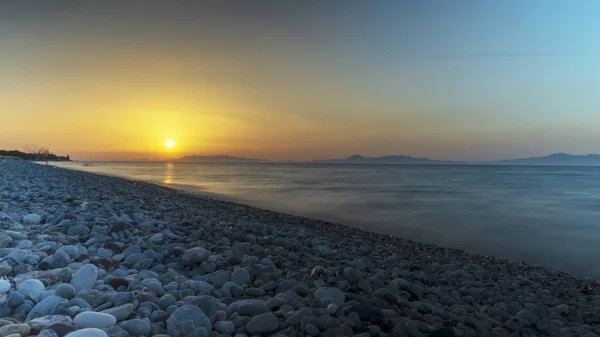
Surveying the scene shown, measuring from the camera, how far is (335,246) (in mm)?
6836

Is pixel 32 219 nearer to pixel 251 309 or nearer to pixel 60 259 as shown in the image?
pixel 60 259

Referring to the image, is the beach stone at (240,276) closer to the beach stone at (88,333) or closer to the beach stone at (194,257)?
the beach stone at (194,257)

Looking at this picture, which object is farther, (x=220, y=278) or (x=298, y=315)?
(x=220, y=278)

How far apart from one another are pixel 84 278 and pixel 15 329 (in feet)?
2.90

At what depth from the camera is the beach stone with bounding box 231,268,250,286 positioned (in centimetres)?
339

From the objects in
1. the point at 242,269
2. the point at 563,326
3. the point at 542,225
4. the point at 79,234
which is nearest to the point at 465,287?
the point at 563,326

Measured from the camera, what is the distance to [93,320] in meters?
2.19

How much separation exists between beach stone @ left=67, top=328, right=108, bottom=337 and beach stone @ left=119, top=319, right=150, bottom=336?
0.62 feet

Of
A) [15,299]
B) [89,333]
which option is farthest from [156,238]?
[89,333]

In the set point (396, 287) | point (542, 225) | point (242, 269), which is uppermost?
point (242, 269)

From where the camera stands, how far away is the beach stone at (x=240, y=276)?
339cm

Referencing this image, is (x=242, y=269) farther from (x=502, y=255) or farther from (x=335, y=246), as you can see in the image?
Result: (x=502, y=255)

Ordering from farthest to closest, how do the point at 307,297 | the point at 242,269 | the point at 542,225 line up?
the point at 542,225, the point at 242,269, the point at 307,297

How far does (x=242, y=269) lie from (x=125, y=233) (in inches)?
93.9
